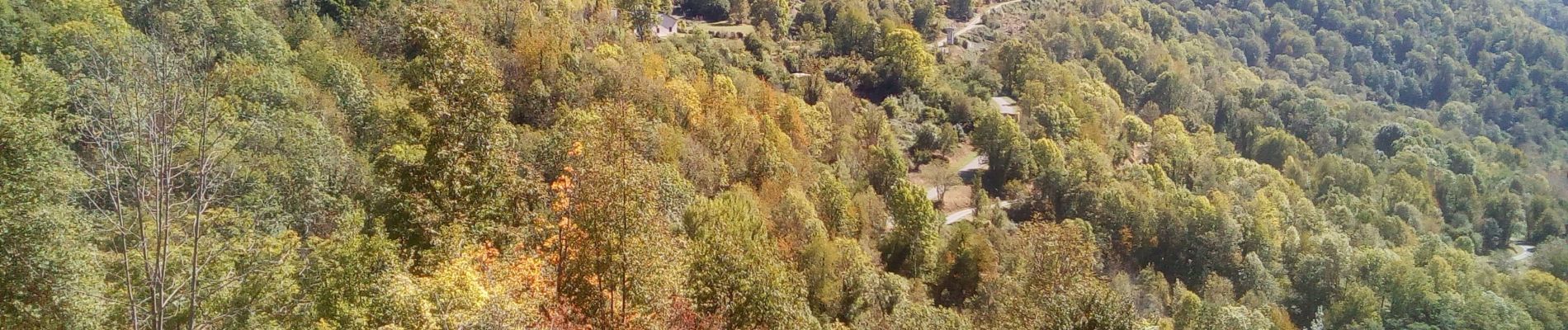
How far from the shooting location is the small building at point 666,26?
79000 millimetres

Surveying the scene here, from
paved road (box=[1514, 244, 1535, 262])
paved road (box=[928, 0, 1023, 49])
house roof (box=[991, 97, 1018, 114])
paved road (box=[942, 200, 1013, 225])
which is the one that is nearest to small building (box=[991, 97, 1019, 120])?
house roof (box=[991, 97, 1018, 114])

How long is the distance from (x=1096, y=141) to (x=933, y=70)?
1905 cm

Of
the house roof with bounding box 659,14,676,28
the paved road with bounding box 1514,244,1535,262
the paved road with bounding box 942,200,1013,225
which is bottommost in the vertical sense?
the paved road with bounding box 1514,244,1535,262

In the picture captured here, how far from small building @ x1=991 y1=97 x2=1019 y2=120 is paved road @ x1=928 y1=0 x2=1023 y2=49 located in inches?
534

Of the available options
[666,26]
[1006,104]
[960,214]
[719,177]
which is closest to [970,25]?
[1006,104]

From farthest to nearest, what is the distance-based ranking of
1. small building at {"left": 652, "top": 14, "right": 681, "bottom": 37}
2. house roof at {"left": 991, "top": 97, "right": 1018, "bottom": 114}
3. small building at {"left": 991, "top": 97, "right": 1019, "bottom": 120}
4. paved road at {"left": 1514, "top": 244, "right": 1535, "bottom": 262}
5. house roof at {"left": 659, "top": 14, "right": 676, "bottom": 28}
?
paved road at {"left": 1514, "top": 244, "right": 1535, "bottom": 262}, house roof at {"left": 991, "top": 97, "right": 1018, "bottom": 114}, small building at {"left": 991, "top": 97, "right": 1019, "bottom": 120}, house roof at {"left": 659, "top": 14, "right": 676, "bottom": 28}, small building at {"left": 652, "top": 14, "right": 681, "bottom": 37}

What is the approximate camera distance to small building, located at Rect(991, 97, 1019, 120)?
8821 cm

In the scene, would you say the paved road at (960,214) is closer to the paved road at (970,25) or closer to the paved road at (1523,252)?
the paved road at (970,25)

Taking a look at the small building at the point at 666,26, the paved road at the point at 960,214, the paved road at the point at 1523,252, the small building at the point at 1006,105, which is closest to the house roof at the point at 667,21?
the small building at the point at 666,26

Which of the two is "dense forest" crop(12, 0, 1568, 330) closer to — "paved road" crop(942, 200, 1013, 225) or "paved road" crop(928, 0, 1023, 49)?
"paved road" crop(942, 200, 1013, 225)

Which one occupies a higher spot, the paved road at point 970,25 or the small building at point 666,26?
the small building at point 666,26

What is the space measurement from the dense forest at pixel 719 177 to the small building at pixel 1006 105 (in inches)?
104

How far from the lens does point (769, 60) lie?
81.8 meters

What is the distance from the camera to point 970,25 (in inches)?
4732
